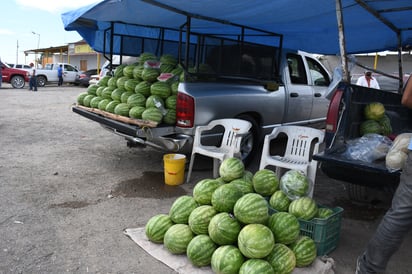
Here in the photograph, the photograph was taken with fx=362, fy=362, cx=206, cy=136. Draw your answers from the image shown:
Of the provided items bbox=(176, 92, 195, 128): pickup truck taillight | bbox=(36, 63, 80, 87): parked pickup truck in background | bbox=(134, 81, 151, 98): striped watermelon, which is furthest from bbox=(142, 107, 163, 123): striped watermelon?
bbox=(36, 63, 80, 87): parked pickup truck in background

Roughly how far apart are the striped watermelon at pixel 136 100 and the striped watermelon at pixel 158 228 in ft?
7.38

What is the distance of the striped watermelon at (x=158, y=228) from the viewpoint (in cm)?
331

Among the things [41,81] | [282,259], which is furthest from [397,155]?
[41,81]

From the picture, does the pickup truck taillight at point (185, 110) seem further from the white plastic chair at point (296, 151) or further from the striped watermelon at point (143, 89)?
the white plastic chair at point (296, 151)

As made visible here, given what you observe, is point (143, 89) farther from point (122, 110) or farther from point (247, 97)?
point (247, 97)

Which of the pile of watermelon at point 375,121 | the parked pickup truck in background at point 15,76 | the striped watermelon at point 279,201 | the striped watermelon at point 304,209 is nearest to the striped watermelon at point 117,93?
the striped watermelon at point 279,201

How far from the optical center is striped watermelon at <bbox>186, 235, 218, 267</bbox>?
2922 mm

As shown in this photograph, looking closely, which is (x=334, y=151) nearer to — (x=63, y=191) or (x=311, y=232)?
(x=311, y=232)

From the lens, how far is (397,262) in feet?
10.7

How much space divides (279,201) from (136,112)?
2484mm

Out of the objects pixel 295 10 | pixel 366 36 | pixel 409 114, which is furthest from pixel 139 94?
pixel 366 36

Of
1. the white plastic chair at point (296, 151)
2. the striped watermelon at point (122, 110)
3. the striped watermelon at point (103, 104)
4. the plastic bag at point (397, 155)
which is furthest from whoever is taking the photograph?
the striped watermelon at point (103, 104)

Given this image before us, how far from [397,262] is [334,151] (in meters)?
1.13

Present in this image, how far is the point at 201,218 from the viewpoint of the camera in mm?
3117
